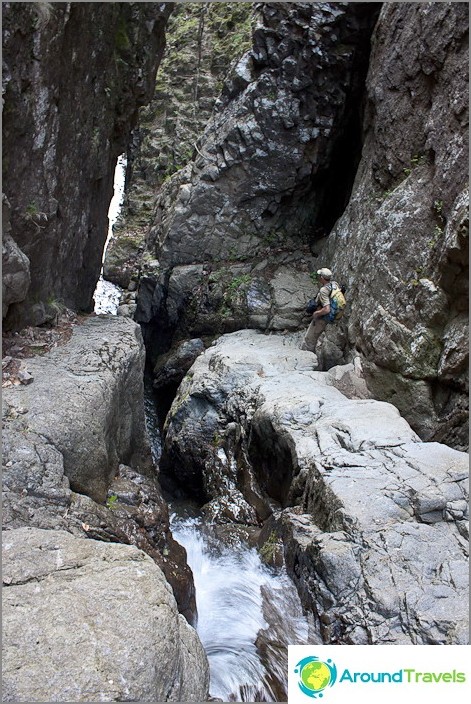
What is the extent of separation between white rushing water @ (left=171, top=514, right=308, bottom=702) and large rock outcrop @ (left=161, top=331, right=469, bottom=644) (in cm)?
42

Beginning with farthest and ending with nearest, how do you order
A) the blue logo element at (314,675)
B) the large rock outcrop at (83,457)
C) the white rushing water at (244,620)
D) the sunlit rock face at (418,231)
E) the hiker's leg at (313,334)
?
the hiker's leg at (313,334) < the sunlit rock face at (418,231) < the white rushing water at (244,620) < the large rock outcrop at (83,457) < the blue logo element at (314,675)

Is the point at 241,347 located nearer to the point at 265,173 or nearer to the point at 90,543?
the point at 265,173

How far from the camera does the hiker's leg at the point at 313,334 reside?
12654 millimetres

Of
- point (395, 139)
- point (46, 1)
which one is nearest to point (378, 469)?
point (46, 1)

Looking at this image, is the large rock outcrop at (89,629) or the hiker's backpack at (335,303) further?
the hiker's backpack at (335,303)

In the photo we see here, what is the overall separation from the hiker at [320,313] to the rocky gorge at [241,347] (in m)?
0.44

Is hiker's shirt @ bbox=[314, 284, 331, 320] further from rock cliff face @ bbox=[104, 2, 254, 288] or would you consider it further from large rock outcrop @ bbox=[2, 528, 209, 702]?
rock cliff face @ bbox=[104, 2, 254, 288]

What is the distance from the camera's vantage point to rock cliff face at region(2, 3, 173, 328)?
700 cm

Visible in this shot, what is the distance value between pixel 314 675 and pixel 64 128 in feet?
28.7

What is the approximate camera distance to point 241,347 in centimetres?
1393

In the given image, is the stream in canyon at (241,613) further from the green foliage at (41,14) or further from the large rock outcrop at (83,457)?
the green foliage at (41,14)

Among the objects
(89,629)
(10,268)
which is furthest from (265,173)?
(89,629)

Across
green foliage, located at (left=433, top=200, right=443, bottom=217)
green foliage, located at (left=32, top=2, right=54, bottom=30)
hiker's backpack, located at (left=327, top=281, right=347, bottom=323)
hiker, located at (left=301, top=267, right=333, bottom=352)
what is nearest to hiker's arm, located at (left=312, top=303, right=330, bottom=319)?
hiker, located at (left=301, top=267, right=333, bottom=352)

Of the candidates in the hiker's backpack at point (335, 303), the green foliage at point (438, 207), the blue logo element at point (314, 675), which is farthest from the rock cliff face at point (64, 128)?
the green foliage at point (438, 207)
